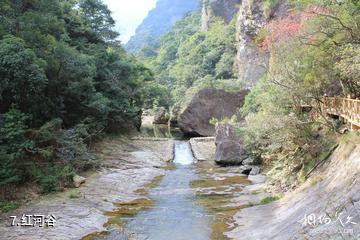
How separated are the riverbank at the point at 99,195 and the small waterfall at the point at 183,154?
0.63 m

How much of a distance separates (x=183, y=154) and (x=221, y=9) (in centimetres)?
5070

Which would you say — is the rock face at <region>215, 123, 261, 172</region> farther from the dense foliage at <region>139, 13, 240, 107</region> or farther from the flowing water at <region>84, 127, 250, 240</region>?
the dense foliage at <region>139, 13, 240, 107</region>

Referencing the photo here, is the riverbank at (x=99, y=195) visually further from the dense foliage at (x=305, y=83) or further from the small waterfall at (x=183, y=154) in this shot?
the dense foliage at (x=305, y=83)

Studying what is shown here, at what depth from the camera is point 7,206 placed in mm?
13781

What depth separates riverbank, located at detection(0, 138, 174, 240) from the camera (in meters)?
12.1

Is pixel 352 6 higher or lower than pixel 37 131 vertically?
higher

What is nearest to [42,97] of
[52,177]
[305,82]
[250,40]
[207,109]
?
[52,177]

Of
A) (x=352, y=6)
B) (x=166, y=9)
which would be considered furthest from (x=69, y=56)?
(x=166, y=9)

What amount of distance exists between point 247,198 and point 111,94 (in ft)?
52.7

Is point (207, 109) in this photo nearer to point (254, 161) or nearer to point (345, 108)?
point (254, 161)

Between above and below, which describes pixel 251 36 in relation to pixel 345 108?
above

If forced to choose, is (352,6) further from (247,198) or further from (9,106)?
(9,106)

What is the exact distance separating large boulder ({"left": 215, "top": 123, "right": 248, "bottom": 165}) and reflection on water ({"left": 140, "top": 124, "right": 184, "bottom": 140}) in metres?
12.3

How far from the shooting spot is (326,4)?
14.4m
